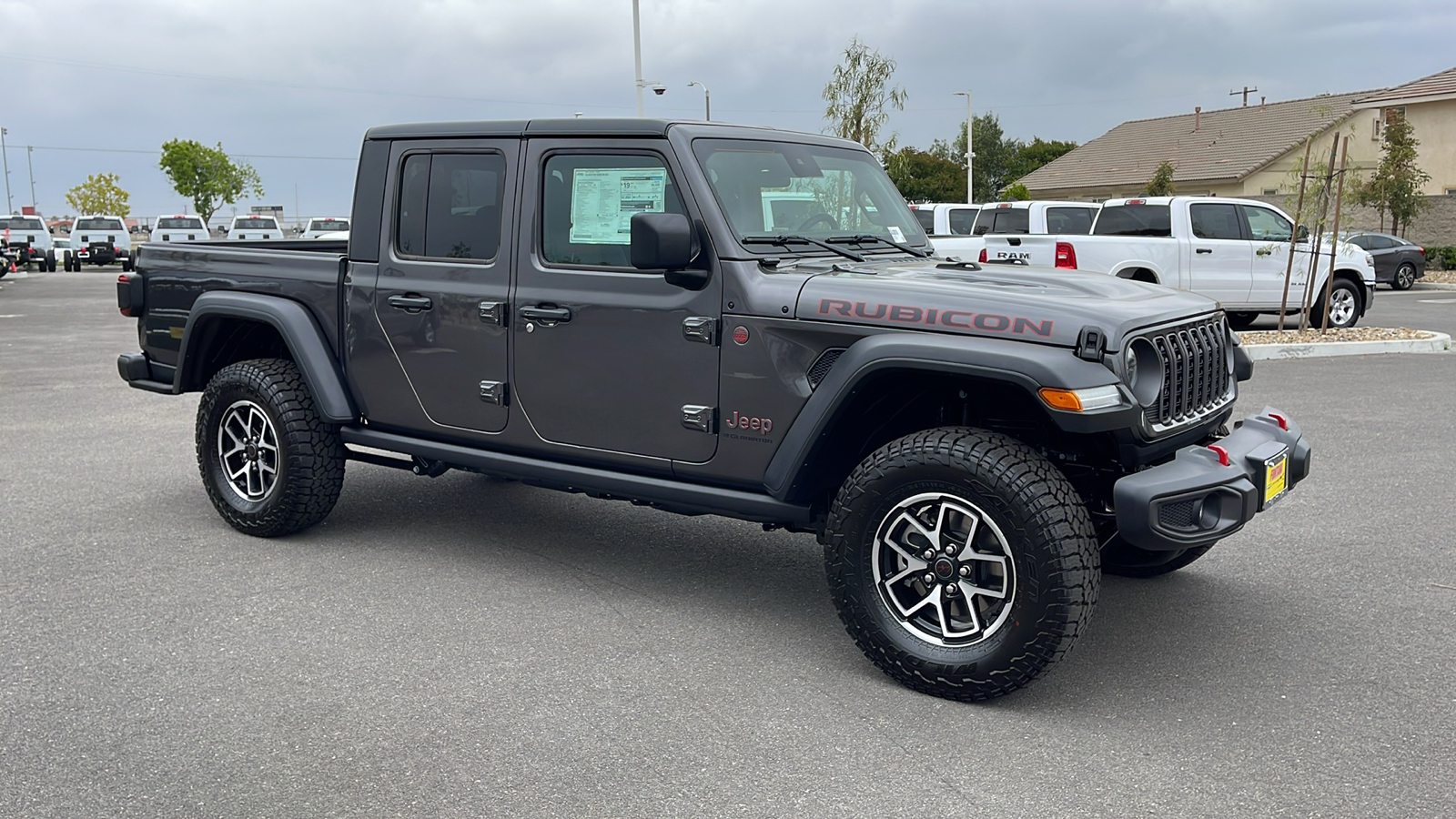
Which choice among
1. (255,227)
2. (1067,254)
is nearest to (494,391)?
(1067,254)

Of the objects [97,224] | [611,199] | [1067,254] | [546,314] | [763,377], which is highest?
[97,224]

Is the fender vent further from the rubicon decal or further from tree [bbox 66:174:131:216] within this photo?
tree [bbox 66:174:131:216]

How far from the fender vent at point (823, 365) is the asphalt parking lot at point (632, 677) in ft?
3.28

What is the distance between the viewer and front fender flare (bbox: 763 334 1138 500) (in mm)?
3773

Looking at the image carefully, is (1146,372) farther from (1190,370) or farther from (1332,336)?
(1332,336)

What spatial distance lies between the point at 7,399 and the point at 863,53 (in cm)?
1322

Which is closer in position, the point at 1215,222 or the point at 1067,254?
the point at 1067,254

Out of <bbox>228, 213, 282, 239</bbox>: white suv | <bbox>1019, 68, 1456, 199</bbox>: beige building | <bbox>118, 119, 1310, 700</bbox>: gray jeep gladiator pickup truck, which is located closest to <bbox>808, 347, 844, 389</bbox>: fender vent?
<bbox>118, 119, 1310, 700</bbox>: gray jeep gladiator pickup truck

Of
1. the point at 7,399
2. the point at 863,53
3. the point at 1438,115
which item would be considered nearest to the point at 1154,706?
the point at 7,399

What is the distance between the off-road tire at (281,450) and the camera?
225 inches

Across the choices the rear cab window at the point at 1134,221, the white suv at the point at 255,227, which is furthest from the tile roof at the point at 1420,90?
the white suv at the point at 255,227

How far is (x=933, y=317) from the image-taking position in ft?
13.3

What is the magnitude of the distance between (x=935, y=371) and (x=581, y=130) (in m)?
1.85

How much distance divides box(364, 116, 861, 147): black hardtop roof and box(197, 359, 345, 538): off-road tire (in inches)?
49.2
